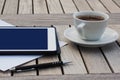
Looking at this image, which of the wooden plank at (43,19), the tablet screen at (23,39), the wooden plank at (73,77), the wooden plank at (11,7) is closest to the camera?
the wooden plank at (73,77)

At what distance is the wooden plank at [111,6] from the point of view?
3.96 ft

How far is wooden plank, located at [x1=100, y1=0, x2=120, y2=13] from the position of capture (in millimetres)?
1207

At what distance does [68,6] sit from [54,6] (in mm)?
Result: 56

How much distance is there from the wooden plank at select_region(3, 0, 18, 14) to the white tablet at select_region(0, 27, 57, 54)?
12.6 inches

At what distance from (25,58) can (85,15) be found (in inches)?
8.3

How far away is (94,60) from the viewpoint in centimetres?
73

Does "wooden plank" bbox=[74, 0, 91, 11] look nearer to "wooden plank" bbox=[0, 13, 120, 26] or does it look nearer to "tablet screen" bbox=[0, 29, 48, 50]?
"wooden plank" bbox=[0, 13, 120, 26]

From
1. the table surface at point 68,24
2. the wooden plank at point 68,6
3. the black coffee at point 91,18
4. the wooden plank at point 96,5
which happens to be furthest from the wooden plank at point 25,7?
the black coffee at point 91,18

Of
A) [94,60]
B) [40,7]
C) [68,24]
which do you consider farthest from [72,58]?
[40,7]

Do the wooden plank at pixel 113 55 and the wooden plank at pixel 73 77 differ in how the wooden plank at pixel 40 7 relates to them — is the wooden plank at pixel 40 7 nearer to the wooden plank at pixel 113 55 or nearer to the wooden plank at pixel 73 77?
the wooden plank at pixel 113 55

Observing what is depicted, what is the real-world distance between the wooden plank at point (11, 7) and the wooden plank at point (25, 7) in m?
0.02

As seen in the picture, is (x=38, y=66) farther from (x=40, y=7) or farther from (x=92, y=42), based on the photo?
(x=40, y=7)

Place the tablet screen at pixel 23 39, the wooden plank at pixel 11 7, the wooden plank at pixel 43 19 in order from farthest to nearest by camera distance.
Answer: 1. the wooden plank at pixel 11 7
2. the wooden plank at pixel 43 19
3. the tablet screen at pixel 23 39

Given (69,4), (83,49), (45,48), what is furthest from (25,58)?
(69,4)
